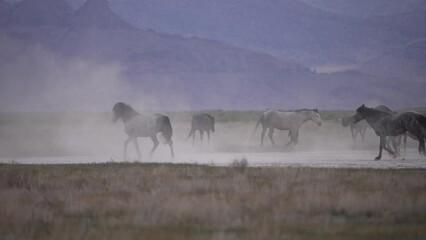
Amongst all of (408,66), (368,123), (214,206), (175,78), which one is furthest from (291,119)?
(408,66)

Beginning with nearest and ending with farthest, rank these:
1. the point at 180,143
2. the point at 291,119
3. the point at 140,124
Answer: the point at 140,124 < the point at 291,119 < the point at 180,143

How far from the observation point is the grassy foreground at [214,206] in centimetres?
1173

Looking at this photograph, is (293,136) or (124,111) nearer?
(124,111)

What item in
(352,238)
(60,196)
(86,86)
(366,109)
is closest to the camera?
(352,238)

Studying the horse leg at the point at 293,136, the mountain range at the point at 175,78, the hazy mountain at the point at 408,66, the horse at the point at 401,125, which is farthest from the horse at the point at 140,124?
the hazy mountain at the point at 408,66

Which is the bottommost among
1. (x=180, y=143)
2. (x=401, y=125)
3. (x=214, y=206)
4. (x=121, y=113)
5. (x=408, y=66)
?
(x=214, y=206)

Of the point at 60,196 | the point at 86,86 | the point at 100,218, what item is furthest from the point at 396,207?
the point at 86,86

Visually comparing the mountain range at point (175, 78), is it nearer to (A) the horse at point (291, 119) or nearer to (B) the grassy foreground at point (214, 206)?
(A) the horse at point (291, 119)

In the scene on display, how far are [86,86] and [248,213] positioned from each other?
157 metres

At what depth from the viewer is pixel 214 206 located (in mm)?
13617

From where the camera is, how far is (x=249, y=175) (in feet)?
67.5

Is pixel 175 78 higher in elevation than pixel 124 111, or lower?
higher

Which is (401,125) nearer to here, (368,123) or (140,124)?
(368,123)

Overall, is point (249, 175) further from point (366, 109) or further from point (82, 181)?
point (366, 109)
